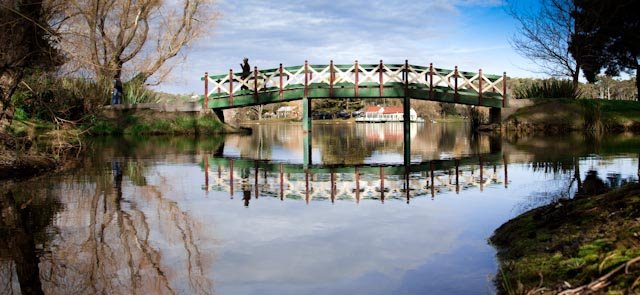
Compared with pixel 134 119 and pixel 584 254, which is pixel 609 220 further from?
pixel 134 119

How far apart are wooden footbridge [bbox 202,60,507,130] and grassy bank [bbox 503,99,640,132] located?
120cm

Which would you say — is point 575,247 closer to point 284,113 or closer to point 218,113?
point 218,113

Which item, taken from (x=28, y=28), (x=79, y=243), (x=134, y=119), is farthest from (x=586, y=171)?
(x=134, y=119)

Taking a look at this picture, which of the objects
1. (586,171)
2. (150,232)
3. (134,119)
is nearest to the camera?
(150,232)

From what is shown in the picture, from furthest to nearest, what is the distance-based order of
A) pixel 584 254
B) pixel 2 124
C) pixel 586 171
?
1. pixel 2 124
2. pixel 586 171
3. pixel 584 254

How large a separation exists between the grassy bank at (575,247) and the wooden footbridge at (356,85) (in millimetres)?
20511

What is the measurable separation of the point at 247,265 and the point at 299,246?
744 mm

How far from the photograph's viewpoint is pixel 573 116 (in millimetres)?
25922

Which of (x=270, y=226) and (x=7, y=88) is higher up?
(x=7, y=88)

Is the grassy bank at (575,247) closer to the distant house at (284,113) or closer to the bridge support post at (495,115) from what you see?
the bridge support post at (495,115)

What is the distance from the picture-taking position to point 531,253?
175 inches

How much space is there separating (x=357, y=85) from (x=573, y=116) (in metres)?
8.69

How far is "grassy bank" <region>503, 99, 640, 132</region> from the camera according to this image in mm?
25812

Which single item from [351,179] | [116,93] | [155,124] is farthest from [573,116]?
[116,93]
